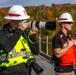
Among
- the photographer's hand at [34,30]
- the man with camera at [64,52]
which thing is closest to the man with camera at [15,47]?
the photographer's hand at [34,30]

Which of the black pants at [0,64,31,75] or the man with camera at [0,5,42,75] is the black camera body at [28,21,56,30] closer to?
the man with camera at [0,5,42,75]

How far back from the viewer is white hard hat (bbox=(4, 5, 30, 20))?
436 cm

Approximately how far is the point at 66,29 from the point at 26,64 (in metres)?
1.46

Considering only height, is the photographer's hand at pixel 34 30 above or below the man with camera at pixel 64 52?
above

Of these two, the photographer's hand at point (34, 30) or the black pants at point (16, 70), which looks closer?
the black pants at point (16, 70)

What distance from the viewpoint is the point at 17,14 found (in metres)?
4.41

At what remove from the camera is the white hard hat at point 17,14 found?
4355 millimetres

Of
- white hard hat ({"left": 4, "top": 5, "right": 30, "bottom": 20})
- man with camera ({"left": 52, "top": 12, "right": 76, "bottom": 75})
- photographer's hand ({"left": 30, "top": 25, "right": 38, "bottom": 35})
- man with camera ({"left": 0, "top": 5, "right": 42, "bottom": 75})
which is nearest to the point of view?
man with camera ({"left": 0, "top": 5, "right": 42, "bottom": 75})

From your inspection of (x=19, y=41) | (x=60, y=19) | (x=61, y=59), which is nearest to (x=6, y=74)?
(x=19, y=41)

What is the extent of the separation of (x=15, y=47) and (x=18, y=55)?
0.34 ft

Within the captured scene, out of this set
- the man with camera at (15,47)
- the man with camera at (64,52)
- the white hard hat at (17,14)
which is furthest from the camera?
the man with camera at (64,52)

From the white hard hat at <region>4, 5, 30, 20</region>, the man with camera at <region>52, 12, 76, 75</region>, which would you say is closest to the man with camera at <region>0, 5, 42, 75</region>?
the white hard hat at <region>4, 5, 30, 20</region>

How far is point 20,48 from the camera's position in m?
4.41

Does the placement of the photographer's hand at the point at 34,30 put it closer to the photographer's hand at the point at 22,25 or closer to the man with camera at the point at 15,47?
the man with camera at the point at 15,47
